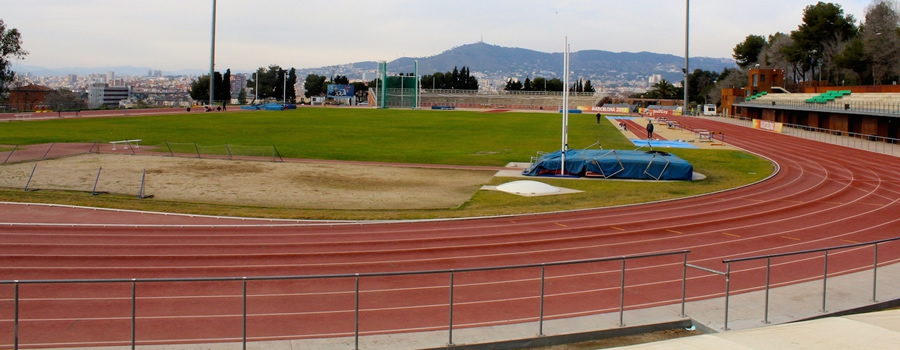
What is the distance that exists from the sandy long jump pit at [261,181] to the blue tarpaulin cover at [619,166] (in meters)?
3.07

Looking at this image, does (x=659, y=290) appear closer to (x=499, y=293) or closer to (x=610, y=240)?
(x=499, y=293)

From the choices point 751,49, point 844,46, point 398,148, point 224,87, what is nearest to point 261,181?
point 398,148

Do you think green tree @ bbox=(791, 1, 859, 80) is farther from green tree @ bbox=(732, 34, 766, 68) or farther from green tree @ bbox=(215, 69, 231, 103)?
green tree @ bbox=(215, 69, 231, 103)

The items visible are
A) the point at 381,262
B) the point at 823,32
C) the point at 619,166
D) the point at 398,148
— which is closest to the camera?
the point at 381,262

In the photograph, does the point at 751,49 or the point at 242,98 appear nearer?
Result: the point at 751,49

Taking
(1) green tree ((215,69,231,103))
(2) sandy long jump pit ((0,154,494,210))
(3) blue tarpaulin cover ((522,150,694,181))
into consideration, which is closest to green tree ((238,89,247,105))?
(1) green tree ((215,69,231,103))

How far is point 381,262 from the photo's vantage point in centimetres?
1744

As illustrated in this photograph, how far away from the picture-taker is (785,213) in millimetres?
25281

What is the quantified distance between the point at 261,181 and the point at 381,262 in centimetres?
1682

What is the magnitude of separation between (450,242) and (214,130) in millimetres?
50293

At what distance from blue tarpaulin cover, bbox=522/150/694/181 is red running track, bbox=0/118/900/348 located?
6.21 m

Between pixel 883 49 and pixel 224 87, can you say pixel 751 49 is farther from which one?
pixel 224 87

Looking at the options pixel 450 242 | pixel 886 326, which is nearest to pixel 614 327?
pixel 886 326

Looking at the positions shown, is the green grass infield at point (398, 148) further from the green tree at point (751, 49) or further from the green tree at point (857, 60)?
the green tree at point (751, 49)
